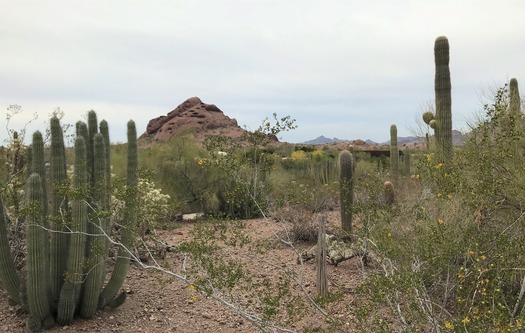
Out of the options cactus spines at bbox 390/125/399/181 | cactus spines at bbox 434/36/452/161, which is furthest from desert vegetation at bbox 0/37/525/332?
cactus spines at bbox 390/125/399/181

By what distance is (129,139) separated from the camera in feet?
20.8

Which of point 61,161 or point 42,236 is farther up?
point 61,161

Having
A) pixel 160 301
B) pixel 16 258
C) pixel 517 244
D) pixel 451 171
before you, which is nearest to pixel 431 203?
pixel 451 171

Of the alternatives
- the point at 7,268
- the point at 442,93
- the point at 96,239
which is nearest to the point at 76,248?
the point at 96,239

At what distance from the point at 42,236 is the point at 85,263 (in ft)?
1.71

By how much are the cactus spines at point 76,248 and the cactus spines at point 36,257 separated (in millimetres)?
185

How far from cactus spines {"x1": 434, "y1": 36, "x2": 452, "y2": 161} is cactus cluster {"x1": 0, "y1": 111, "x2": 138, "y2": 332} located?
5560mm

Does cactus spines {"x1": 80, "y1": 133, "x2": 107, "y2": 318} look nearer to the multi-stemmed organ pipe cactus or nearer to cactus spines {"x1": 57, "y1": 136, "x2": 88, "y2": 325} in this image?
cactus spines {"x1": 57, "y1": 136, "x2": 88, "y2": 325}

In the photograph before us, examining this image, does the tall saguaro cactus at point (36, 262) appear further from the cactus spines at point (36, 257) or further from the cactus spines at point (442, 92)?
the cactus spines at point (442, 92)

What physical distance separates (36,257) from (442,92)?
6.97 m

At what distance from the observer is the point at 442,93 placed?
8.88 meters

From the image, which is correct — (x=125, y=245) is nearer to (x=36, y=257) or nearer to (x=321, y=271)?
(x=36, y=257)

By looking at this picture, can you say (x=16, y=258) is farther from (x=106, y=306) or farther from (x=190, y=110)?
(x=190, y=110)

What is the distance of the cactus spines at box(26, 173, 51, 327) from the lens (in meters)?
5.11
